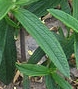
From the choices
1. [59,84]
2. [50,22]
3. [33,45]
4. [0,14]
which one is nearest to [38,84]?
[33,45]

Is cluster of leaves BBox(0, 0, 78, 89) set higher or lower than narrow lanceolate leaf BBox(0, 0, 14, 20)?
lower

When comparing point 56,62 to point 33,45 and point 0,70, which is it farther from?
point 33,45

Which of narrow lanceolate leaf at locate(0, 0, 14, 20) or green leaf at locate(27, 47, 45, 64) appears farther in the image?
green leaf at locate(27, 47, 45, 64)

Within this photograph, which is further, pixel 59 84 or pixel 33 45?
pixel 33 45

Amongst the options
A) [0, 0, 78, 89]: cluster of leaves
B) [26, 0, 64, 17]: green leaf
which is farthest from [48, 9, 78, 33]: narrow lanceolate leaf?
[26, 0, 64, 17]: green leaf

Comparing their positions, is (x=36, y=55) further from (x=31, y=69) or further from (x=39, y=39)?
(x=39, y=39)

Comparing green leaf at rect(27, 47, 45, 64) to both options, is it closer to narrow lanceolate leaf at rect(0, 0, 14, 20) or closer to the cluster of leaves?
the cluster of leaves

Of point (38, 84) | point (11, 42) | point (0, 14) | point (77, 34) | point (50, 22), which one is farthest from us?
point (50, 22)

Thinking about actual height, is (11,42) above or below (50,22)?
above
